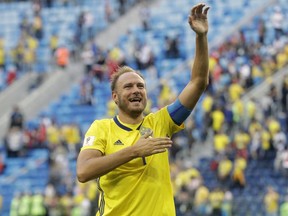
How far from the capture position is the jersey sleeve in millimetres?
7152

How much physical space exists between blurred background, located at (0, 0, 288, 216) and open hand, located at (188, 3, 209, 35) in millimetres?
12735

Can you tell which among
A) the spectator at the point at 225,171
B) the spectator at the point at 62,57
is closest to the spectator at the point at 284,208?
the spectator at the point at 225,171

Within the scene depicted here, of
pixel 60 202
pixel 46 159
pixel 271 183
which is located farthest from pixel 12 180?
pixel 271 183

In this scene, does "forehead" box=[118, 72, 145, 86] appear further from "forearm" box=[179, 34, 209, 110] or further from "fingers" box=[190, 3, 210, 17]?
"fingers" box=[190, 3, 210, 17]

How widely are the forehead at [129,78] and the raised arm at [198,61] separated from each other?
33 centimetres

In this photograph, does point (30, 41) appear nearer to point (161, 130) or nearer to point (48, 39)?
point (48, 39)

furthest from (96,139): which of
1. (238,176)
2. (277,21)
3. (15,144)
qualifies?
(277,21)

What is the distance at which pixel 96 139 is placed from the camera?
720 cm

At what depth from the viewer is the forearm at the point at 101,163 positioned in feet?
22.5

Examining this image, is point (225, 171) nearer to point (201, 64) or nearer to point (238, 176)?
point (238, 176)

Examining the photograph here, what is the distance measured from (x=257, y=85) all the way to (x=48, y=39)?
359 inches

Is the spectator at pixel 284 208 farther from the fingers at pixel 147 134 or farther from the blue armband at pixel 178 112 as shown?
the fingers at pixel 147 134

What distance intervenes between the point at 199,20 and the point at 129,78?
0.64 m

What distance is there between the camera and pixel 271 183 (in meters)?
22.2
